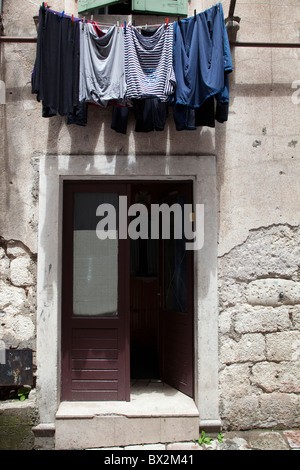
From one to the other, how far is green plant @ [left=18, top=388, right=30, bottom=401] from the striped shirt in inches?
127

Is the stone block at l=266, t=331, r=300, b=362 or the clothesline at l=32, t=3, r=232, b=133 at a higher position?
the clothesline at l=32, t=3, r=232, b=133

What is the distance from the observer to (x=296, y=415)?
4168mm

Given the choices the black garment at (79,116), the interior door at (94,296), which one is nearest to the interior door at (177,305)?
the interior door at (94,296)

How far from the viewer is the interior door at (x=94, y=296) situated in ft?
14.3

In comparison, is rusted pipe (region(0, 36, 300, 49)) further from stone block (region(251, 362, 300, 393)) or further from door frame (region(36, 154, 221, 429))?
stone block (region(251, 362, 300, 393))

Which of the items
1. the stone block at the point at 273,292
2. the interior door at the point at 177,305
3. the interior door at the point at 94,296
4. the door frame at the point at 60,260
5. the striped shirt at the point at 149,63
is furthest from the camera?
the interior door at the point at 177,305

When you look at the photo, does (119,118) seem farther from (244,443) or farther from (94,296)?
(244,443)

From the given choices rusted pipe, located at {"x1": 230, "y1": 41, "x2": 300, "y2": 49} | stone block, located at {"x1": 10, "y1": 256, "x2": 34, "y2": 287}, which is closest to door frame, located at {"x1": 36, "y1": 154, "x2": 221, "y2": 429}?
stone block, located at {"x1": 10, "y1": 256, "x2": 34, "y2": 287}

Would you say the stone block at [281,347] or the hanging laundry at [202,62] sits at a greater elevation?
the hanging laundry at [202,62]

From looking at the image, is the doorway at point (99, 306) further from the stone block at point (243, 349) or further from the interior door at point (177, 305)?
the stone block at point (243, 349)

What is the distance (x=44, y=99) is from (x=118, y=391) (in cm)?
318

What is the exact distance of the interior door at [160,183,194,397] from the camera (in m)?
4.47

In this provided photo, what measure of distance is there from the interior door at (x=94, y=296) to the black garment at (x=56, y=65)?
0.94 meters
